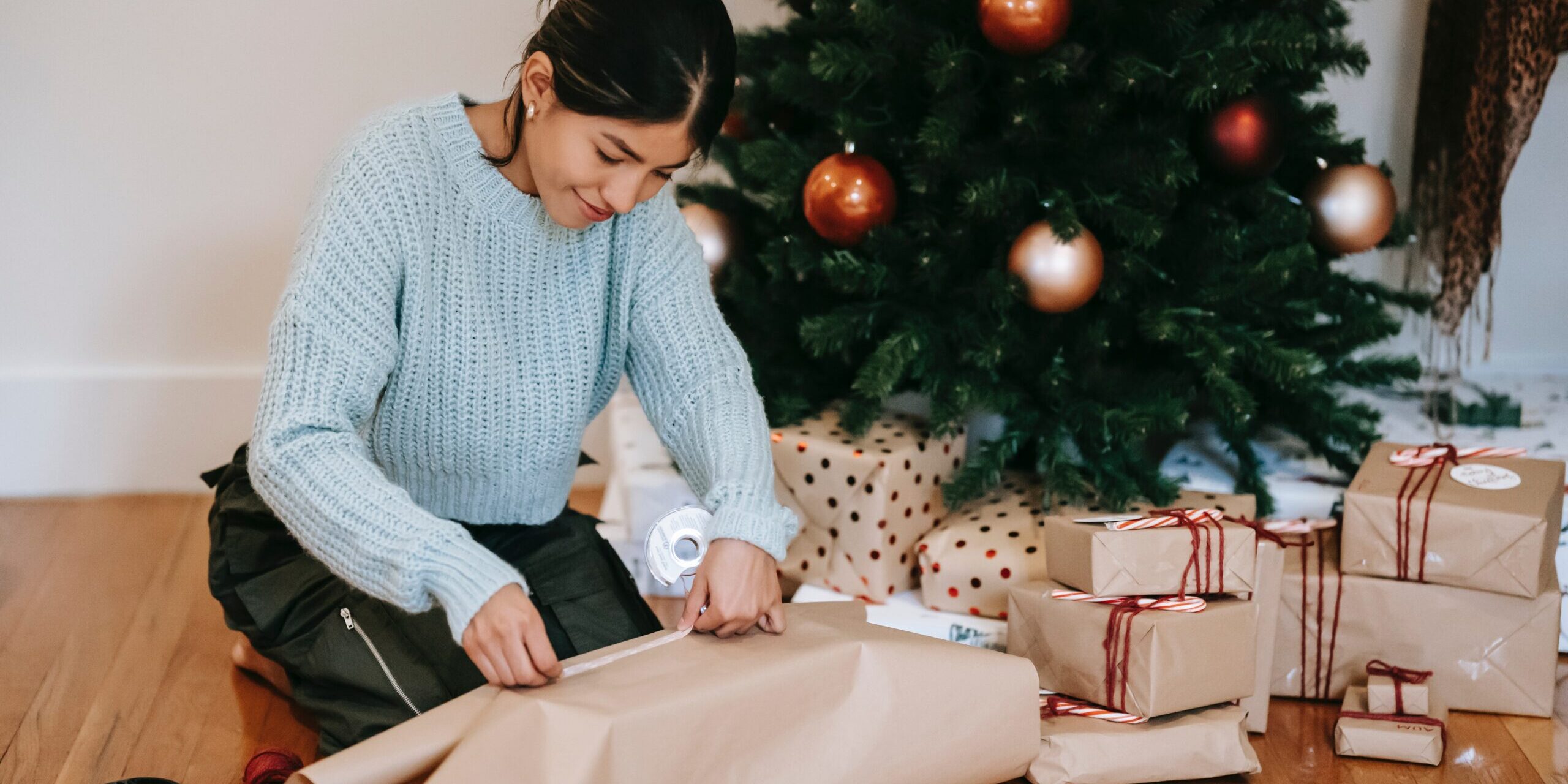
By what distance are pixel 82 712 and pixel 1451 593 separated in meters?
1.49

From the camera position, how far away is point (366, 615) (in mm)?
1159

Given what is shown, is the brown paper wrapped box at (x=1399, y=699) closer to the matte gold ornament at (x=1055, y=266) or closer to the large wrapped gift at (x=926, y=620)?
the large wrapped gift at (x=926, y=620)

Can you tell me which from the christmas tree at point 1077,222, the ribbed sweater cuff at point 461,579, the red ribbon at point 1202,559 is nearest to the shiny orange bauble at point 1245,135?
the christmas tree at point 1077,222

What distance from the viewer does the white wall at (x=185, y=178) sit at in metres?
A: 1.89

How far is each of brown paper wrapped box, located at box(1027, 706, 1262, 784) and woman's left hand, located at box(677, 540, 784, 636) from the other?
345mm

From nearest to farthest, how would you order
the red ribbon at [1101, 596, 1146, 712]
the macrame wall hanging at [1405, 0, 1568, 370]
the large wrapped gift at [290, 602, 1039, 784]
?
the large wrapped gift at [290, 602, 1039, 784]
the red ribbon at [1101, 596, 1146, 712]
the macrame wall hanging at [1405, 0, 1568, 370]

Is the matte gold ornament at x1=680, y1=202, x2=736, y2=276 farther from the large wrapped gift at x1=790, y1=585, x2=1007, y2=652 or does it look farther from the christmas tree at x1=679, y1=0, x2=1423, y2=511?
the large wrapped gift at x1=790, y1=585, x2=1007, y2=652

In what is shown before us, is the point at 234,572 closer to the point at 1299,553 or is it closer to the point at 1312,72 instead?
the point at 1299,553

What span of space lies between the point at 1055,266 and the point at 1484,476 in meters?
0.52

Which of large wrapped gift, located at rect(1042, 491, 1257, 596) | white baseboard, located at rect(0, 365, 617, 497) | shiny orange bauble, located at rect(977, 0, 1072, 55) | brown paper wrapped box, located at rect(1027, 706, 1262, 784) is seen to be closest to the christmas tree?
shiny orange bauble, located at rect(977, 0, 1072, 55)

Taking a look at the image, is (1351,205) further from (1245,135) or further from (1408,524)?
(1408,524)

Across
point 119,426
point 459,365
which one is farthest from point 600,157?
point 119,426

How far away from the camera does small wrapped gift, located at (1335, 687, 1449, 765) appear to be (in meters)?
1.23

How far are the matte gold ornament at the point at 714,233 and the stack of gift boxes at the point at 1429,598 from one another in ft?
2.65
